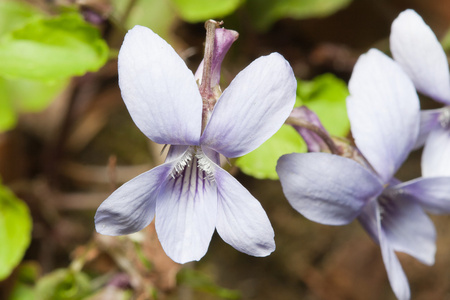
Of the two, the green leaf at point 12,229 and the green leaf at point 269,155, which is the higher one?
the green leaf at point 269,155

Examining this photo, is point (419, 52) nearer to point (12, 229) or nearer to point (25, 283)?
point (12, 229)

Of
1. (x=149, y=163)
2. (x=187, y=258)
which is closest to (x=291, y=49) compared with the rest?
(x=149, y=163)

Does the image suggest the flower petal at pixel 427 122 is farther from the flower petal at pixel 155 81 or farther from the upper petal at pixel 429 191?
the flower petal at pixel 155 81

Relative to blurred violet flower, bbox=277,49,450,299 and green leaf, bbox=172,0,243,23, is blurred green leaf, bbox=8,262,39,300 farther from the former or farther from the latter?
blurred violet flower, bbox=277,49,450,299

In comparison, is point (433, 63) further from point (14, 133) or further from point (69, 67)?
point (14, 133)

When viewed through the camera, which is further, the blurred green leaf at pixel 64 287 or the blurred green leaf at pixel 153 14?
the blurred green leaf at pixel 153 14

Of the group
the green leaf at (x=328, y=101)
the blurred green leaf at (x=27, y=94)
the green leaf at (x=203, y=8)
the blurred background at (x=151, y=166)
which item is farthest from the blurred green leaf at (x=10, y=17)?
the green leaf at (x=328, y=101)
